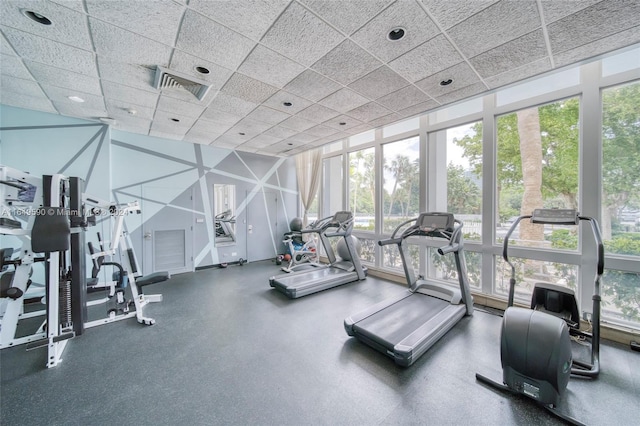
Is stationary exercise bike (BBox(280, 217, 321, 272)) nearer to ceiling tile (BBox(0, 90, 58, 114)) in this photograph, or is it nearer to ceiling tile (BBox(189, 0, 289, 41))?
ceiling tile (BBox(189, 0, 289, 41))

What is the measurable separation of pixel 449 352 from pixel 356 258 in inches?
111

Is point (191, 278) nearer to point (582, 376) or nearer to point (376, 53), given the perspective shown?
point (376, 53)

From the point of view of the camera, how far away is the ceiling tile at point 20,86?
119 inches

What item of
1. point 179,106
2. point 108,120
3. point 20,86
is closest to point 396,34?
point 179,106

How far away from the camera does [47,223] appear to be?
99.9 inches

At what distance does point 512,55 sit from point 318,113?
2682 millimetres

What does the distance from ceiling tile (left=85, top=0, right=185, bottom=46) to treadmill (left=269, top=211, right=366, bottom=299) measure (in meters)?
3.86

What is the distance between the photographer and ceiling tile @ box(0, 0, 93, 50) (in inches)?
75.4

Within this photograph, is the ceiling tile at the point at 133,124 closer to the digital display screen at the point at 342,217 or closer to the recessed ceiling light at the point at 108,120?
the recessed ceiling light at the point at 108,120

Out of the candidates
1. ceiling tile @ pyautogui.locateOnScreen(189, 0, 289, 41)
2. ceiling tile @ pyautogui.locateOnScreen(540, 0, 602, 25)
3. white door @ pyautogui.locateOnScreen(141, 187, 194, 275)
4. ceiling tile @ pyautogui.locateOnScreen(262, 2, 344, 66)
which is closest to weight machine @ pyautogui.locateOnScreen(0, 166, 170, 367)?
white door @ pyautogui.locateOnScreen(141, 187, 194, 275)

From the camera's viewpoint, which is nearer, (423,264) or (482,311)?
(482,311)

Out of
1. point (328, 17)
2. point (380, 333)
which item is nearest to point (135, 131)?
point (328, 17)

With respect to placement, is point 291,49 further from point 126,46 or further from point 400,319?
point 400,319

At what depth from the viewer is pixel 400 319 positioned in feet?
10.1
